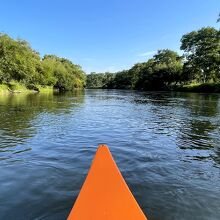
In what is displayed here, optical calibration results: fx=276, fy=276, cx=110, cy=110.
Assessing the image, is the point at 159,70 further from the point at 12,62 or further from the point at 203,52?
the point at 12,62

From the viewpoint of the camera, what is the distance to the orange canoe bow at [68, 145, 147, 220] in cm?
Result: 397

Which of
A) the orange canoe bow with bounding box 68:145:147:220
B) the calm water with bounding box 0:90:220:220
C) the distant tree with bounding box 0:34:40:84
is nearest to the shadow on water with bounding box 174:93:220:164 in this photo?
the calm water with bounding box 0:90:220:220

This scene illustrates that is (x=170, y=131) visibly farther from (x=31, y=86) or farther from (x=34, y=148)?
(x=31, y=86)

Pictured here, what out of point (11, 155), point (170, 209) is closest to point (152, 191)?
point (170, 209)

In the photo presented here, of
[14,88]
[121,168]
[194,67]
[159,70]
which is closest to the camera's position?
[121,168]

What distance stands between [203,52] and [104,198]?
84.3 metres

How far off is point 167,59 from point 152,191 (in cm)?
13193

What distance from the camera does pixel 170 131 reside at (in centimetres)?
1599

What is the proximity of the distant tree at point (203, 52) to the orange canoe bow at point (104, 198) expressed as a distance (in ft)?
257

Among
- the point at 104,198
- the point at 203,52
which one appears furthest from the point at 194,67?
the point at 104,198

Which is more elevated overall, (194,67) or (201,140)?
(194,67)

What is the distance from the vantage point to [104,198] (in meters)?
4.11

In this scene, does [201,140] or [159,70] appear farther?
[159,70]

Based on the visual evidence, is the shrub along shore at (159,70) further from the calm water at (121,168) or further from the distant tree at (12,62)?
the calm water at (121,168)
